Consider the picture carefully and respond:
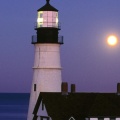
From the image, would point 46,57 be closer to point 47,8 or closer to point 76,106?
point 47,8

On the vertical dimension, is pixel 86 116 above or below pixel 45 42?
below

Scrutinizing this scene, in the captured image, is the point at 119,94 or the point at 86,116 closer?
the point at 86,116

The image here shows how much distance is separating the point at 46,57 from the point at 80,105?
19.7ft

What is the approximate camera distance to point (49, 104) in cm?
4653

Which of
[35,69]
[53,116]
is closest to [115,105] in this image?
[53,116]

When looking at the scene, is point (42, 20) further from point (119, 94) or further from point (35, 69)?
point (119, 94)

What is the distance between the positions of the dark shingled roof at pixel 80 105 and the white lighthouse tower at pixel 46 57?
2984 millimetres

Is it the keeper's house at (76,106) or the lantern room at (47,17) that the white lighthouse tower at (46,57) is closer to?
the lantern room at (47,17)

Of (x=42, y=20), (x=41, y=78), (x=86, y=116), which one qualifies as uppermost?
(x=42, y=20)

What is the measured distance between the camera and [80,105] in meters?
46.8

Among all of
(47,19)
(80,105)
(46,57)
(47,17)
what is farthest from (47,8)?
(80,105)

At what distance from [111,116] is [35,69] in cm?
844

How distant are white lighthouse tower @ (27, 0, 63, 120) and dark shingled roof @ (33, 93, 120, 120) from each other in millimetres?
2984

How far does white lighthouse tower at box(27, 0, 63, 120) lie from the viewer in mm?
50906
